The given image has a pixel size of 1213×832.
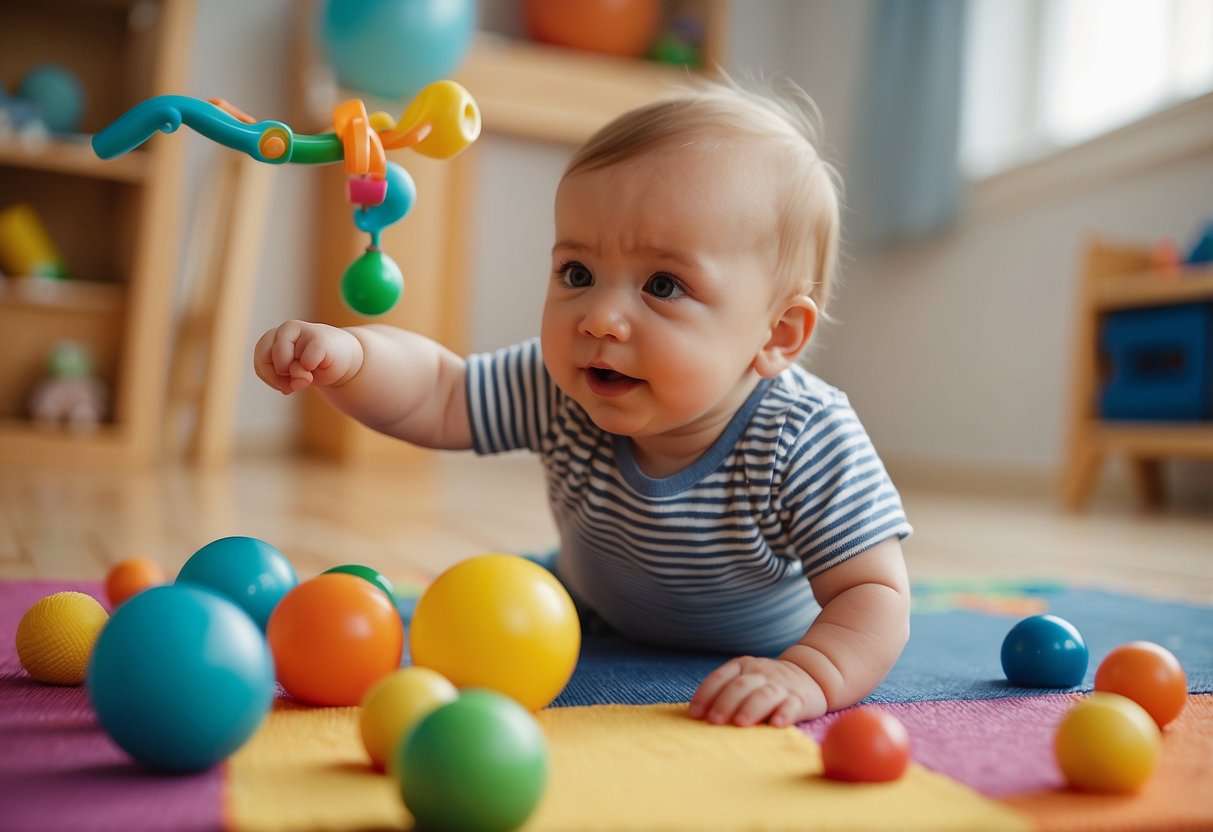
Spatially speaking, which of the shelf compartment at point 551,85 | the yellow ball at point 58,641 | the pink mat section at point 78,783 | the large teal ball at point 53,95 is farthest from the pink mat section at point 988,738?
the shelf compartment at point 551,85

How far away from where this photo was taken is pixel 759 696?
2.29 ft

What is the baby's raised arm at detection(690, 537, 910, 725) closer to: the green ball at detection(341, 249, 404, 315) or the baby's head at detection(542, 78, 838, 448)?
the baby's head at detection(542, 78, 838, 448)

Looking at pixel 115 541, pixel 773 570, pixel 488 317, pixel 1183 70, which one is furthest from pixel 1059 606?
pixel 488 317

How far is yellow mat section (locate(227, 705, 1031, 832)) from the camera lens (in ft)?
1.66

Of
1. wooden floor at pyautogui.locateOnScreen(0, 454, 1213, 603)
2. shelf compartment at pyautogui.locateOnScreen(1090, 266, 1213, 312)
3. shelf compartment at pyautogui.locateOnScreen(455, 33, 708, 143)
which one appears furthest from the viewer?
shelf compartment at pyautogui.locateOnScreen(455, 33, 708, 143)

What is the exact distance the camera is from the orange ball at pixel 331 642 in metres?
0.68

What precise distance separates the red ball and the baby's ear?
Result: 0.36 meters

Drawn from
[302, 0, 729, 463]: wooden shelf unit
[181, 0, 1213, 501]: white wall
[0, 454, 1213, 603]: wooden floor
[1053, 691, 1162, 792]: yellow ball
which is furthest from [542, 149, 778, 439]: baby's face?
[302, 0, 729, 463]: wooden shelf unit

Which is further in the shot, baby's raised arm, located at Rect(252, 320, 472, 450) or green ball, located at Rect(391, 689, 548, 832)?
baby's raised arm, located at Rect(252, 320, 472, 450)

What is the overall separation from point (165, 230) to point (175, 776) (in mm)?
2346

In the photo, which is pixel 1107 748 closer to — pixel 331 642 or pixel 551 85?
pixel 331 642

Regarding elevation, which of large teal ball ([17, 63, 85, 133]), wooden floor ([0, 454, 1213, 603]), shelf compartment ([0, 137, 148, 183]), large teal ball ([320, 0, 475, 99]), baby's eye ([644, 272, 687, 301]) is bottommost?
wooden floor ([0, 454, 1213, 603])

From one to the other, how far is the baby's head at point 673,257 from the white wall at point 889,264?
5.71ft

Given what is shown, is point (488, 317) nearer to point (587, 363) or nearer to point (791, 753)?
point (587, 363)
